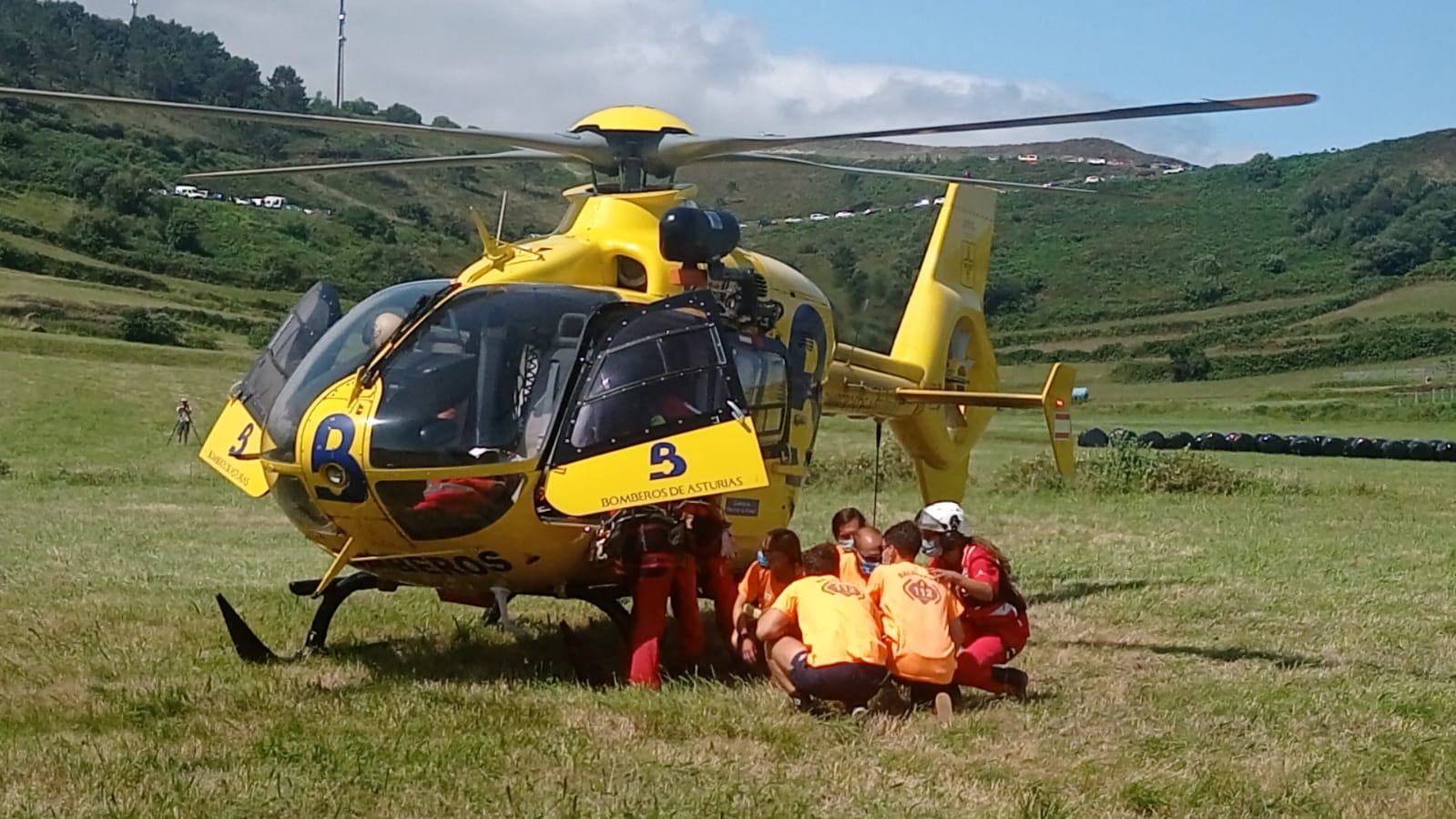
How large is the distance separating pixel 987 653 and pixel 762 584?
1243 millimetres

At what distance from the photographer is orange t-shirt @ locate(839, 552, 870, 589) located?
822cm

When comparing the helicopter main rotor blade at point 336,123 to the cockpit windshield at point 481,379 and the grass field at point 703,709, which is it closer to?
the cockpit windshield at point 481,379

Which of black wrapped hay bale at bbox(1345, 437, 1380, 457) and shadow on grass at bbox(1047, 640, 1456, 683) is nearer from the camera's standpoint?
shadow on grass at bbox(1047, 640, 1456, 683)

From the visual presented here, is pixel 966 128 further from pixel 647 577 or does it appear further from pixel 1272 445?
pixel 1272 445

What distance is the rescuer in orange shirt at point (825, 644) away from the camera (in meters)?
7.36

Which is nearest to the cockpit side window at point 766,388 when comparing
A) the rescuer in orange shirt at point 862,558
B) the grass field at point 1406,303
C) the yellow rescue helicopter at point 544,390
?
the yellow rescue helicopter at point 544,390

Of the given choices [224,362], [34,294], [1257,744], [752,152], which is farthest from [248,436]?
[34,294]

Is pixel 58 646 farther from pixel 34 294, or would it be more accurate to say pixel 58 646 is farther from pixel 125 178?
pixel 125 178

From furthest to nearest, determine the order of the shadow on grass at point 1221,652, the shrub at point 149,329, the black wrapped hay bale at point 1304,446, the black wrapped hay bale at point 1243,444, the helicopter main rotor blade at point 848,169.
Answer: the shrub at point 149,329 → the black wrapped hay bale at point 1243,444 → the black wrapped hay bale at point 1304,446 → the helicopter main rotor blade at point 848,169 → the shadow on grass at point 1221,652

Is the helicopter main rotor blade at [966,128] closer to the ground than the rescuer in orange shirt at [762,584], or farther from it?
farther from it

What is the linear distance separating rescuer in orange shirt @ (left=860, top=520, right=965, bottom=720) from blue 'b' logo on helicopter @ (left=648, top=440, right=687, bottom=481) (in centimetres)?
108

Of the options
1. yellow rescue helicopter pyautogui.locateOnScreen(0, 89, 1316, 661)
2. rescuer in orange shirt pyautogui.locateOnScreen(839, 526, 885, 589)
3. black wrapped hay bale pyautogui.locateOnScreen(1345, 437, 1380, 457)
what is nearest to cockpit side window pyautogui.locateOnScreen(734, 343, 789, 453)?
yellow rescue helicopter pyautogui.locateOnScreen(0, 89, 1316, 661)

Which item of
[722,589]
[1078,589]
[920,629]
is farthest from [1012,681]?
[1078,589]

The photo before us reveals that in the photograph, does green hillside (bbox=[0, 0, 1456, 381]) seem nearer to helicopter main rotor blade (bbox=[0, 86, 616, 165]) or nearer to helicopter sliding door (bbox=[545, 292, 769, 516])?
helicopter main rotor blade (bbox=[0, 86, 616, 165])
